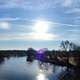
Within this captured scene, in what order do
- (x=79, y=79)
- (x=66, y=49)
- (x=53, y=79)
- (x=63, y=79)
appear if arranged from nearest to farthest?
(x=79, y=79), (x=63, y=79), (x=53, y=79), (x=66, y=49)

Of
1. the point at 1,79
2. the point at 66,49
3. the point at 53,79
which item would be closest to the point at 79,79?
the point at 53,79

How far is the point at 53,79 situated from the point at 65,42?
8083cm

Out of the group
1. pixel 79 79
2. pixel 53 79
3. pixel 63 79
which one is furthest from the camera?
pixel 53 79

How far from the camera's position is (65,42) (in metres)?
134

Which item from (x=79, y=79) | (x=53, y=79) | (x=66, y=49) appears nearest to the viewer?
(x=79, y=79)

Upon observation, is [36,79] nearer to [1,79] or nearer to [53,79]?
[53,79]

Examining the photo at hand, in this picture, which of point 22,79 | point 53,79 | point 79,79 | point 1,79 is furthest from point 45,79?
point 79,79

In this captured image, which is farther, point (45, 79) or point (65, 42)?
point (65, 42)

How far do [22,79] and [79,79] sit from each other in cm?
2000

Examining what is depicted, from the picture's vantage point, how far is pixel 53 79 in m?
54.0

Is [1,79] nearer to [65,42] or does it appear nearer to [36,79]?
[36,79]

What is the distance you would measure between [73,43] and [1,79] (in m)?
80.0

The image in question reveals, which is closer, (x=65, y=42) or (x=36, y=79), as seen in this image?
(x=36, y=79)

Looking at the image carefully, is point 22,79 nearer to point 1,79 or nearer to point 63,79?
point 1,79
